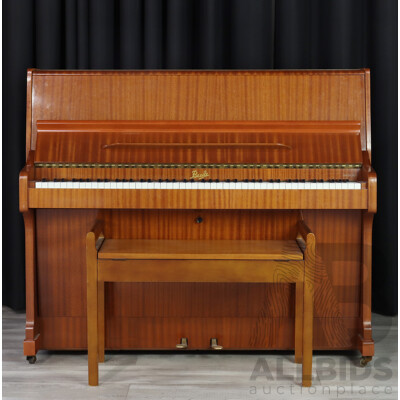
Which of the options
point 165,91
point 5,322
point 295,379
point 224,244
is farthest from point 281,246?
point 5,322

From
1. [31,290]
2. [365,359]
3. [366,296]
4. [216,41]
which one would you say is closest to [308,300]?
[366,296]

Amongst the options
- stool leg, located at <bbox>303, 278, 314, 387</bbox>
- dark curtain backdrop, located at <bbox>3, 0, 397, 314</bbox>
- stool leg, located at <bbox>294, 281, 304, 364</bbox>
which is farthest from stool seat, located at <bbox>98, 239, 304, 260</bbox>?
dark curtain backdrop, located at <bbox>3, 0, 397, 314</bbox>

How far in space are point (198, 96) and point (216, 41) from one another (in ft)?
2.35

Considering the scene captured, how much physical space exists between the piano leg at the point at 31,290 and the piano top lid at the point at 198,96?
46cm

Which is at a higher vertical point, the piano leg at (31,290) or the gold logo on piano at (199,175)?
the gold logo on piano at (199,175)

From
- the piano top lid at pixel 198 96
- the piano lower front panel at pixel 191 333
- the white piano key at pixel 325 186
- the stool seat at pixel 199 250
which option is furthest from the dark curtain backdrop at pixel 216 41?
the stool seat at pixel 199 250

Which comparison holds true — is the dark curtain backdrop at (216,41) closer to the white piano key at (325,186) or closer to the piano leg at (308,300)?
the white piano key at (325,186)

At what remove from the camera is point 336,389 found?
2.72m

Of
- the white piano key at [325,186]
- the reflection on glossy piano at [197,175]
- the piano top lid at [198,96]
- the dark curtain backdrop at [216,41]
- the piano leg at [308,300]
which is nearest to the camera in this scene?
the piano leg at [308,300]

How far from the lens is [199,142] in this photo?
2965 millimetres

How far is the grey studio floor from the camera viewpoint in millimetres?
2674

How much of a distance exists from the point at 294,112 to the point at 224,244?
0.74 m

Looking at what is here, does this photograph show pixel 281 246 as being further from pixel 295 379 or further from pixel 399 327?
pixel 399 327

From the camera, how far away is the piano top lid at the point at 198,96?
9.94ft
